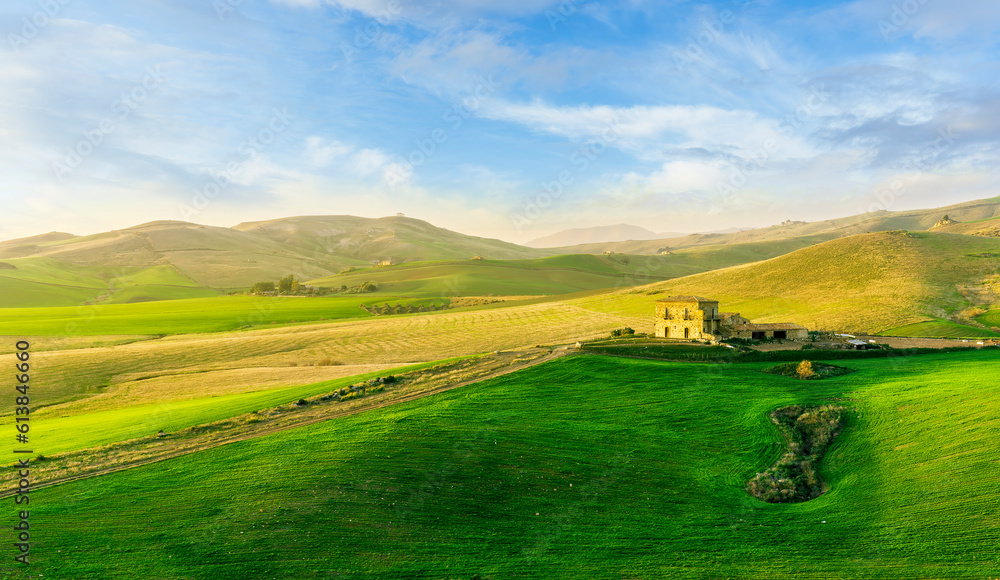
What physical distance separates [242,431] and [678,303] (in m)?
44.7

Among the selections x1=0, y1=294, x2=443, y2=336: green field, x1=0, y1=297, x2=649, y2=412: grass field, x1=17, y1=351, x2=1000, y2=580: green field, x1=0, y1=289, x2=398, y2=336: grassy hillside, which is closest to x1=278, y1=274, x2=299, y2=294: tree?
x1=0, y1=294, x2=443, y2=336: green field

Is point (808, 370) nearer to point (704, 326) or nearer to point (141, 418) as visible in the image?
point (704, 326)

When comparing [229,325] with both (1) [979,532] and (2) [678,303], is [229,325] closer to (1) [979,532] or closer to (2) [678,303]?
(2) [678,303]

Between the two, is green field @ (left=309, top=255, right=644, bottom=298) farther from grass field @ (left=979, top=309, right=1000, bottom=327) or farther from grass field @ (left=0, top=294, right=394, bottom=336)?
grass field @ (left=979, top=309, right=1000, bottom=327)

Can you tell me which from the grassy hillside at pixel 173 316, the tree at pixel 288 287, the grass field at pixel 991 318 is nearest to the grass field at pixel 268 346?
the grassy hillside at pixel 173 316

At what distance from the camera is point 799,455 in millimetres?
26109

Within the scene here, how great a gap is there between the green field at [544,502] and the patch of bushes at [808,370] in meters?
8.79

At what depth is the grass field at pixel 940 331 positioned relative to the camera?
56781 millimetres

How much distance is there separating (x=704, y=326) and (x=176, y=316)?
9174 cm

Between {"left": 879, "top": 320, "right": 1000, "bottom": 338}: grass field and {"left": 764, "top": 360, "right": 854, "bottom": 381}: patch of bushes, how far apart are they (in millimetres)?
27537

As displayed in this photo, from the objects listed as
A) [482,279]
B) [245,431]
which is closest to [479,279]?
[482,279]

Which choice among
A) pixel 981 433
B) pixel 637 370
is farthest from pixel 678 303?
pixel 981 433

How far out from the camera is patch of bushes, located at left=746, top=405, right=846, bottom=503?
22.4 meters

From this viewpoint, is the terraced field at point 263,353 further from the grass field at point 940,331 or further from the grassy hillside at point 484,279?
the grassy hillside at point 484,279
